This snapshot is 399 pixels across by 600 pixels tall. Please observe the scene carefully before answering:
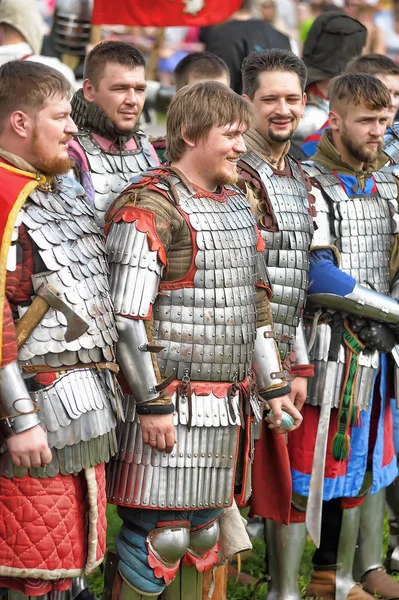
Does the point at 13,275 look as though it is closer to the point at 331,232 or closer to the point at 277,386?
the point at 277,386

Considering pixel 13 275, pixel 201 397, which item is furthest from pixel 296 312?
pixel 13 275

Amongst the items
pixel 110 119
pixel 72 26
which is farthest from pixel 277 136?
pixel 72 26

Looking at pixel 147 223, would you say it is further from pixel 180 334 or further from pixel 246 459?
pixel 246 459

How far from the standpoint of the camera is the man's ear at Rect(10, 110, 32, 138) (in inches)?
160

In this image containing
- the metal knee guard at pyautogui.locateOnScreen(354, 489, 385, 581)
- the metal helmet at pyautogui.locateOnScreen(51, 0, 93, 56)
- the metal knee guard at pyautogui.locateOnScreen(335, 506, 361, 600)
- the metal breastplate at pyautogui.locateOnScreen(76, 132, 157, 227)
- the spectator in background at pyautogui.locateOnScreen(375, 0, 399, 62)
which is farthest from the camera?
the spectator in background at pyautogui.locateOnScreen(375, 0, 399, 62)

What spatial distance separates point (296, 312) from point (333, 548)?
4.00ft

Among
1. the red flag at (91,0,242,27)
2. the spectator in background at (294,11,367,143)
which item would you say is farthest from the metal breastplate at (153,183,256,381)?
the red flag at (91,0,242,27)

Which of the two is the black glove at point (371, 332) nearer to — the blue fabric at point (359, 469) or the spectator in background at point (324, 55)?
the blue fabric at point (359, 469)

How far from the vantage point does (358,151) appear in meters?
5.47

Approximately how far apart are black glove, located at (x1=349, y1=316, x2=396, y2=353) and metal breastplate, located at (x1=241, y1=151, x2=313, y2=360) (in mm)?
347

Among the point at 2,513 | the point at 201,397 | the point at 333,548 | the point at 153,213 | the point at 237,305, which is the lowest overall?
the point at 333,548

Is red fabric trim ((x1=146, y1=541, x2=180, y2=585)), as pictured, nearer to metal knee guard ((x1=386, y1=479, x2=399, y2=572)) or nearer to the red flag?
metal knee guard ((x1=386, y1=479, x2=399, y2=572))

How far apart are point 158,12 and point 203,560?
3.49m

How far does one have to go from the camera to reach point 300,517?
542cm
